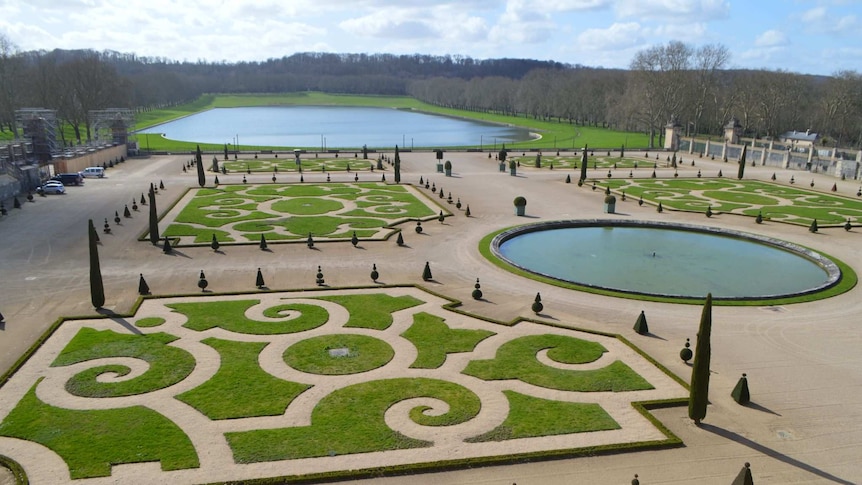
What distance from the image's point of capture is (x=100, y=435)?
18.5 meters

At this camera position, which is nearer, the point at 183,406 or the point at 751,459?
the point at 751,459

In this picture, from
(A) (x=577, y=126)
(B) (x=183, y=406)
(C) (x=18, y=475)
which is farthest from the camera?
(A) (x=577, y=126)

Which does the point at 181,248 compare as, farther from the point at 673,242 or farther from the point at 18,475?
the point at 673,242

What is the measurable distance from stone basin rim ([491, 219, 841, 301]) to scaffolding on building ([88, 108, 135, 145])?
72.1m

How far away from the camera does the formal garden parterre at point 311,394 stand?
17.6 metres

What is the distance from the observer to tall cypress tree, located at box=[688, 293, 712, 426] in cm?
1869

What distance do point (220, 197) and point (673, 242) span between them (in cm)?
4214

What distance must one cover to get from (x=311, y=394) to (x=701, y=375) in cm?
1335

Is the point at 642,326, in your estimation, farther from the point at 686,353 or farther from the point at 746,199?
the point at 746,199

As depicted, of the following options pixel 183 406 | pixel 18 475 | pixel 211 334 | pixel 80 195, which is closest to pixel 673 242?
pixel 211 334

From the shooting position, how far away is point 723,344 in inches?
1021

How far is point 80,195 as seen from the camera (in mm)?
60281

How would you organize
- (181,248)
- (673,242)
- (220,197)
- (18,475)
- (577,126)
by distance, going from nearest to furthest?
(18,475)
(181,248)
(673,242)
(220,197)
(577,126)

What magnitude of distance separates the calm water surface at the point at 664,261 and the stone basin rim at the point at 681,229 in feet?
1.51
